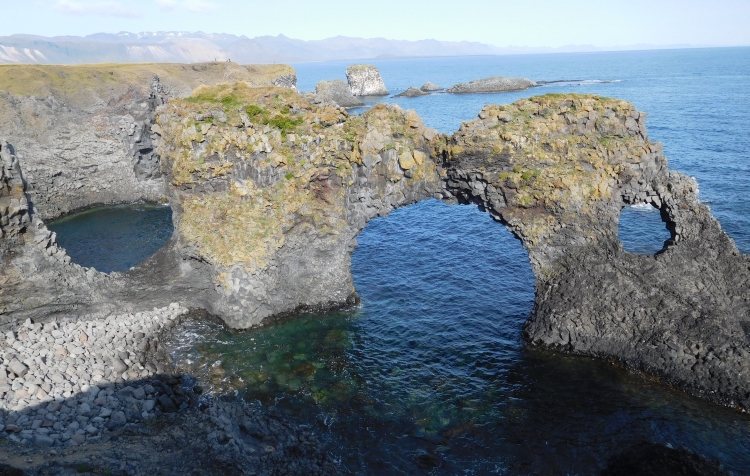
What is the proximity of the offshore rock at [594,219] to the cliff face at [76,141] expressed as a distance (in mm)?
44948

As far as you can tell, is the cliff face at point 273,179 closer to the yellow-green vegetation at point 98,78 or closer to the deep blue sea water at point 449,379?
the deep blue sea water at point 449,379

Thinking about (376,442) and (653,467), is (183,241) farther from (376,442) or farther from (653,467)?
(653,467)

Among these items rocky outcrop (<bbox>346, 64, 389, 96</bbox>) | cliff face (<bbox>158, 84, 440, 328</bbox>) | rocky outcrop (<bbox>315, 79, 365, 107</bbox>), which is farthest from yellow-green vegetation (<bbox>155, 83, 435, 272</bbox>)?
rocky outcrop (<bbox>346, 64, 389, 96</bbox>)

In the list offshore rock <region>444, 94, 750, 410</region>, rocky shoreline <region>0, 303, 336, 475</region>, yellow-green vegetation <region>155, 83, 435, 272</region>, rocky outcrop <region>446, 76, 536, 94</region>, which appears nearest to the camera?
rocky shoreline <region>0, 303, 336, 475</region>

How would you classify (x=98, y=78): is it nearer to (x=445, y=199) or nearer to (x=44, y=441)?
(x=445, y=199)

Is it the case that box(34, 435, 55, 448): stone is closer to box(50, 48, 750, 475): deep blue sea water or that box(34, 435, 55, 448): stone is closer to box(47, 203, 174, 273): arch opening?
box(50, 48, 750, 475): deep blue sea water

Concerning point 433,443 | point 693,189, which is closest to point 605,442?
point 433,443

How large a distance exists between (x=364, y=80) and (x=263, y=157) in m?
147

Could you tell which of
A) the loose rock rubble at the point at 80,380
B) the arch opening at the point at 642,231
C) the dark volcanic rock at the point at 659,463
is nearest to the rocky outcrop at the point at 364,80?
the arch opening at the point at 642,231

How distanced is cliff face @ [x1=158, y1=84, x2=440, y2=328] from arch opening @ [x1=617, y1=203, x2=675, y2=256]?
848 inches

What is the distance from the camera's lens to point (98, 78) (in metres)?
77.7

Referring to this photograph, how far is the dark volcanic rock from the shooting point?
64.9 feet

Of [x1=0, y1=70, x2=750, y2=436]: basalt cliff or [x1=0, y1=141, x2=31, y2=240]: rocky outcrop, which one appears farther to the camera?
[x1=0, y1=70, x2=750, y2=436]: basalt cliff

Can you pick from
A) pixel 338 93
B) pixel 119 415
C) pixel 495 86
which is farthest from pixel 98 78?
pixel 495 86
